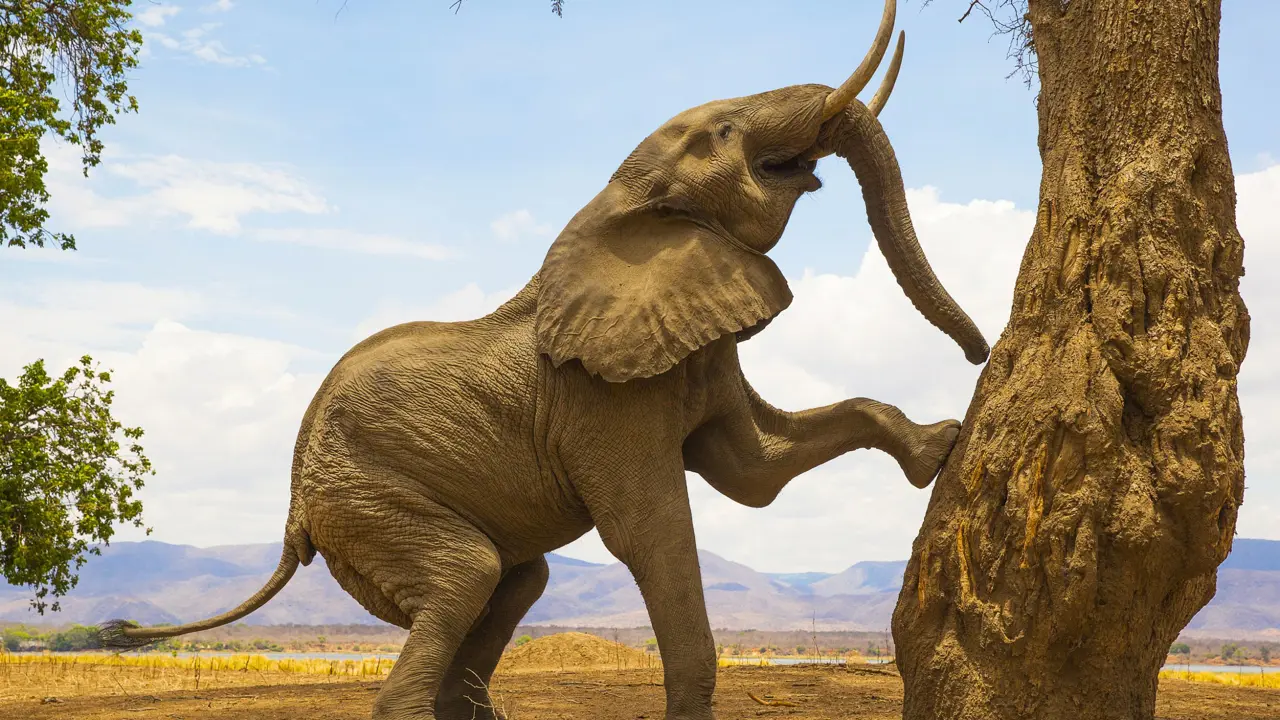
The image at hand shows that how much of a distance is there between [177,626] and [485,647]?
72.4 inches

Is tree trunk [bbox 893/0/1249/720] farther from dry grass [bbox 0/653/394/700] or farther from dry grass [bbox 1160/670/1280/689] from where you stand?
dry grass [bbox 0/653/394/700]

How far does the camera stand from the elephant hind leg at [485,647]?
23.6 ft

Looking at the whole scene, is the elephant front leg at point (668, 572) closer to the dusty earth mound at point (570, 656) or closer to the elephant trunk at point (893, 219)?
the elephant trunk at point (893, 219)

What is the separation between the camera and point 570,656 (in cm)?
1429

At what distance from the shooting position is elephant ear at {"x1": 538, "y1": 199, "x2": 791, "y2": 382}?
6121mm

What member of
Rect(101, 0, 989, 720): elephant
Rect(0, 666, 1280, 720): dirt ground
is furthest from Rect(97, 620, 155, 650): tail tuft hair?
Rect(0, 666, 1280, 720): dirt ground

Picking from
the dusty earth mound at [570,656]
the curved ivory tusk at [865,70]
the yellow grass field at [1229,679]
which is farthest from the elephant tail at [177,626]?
the yellow grass field at [1229,679]

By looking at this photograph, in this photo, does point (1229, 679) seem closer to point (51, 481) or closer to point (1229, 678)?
point (1229, 678)

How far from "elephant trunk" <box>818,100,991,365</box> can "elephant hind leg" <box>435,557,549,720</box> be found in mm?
2812

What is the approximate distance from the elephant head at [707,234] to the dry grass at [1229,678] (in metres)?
6.44

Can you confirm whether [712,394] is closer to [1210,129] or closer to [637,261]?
[637,261]

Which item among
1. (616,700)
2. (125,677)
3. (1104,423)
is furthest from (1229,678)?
(125,677)

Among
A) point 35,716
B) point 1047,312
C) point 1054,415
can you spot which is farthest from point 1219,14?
→ point 35,716

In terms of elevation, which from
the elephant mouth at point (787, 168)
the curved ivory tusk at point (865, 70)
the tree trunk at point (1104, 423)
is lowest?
the tree trunk at point (1104, 423)
